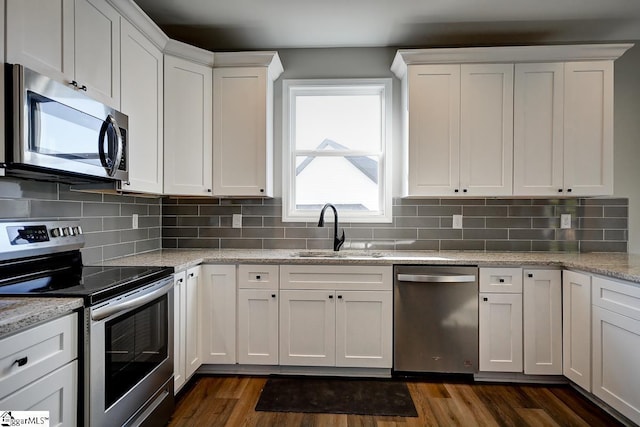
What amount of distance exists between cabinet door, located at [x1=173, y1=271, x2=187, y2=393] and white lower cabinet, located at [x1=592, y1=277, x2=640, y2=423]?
2.48 meters

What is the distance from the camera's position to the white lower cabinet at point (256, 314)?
2.54 meters

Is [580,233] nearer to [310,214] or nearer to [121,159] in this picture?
[310,214]

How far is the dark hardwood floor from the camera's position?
204 centimetres

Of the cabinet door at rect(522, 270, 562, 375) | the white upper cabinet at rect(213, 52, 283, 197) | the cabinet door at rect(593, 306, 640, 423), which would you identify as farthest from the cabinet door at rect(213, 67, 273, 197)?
the cabinet door at rect(593, 306, 640, 423)

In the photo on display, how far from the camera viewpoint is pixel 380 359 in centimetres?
250

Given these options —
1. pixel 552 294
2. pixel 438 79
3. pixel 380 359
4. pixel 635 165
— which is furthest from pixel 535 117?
pixel 380 359

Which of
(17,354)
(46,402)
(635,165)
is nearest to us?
(17,354)

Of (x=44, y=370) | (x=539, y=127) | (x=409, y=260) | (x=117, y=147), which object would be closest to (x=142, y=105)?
(x=117, y=147)

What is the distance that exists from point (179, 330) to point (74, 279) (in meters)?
0.74

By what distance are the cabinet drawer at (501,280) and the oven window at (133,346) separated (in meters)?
2.06

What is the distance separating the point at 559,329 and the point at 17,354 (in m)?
2.88

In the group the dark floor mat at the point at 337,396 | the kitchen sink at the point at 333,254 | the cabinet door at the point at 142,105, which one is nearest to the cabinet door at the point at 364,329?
the dark floor mat at the point at 337,396

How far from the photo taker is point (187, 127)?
8.80 ft

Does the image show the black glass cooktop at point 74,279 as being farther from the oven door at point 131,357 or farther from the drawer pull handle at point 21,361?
the drawer pull handle at point 21,361
